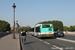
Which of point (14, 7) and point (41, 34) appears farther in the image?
point (14, 7)

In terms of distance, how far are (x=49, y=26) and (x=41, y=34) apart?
2.02 m

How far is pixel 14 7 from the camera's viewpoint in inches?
895

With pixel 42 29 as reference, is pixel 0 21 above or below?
above

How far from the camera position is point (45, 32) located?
69.4ft

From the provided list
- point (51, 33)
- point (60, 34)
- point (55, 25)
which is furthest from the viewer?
point (55, 25)

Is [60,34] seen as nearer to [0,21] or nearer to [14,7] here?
[14,7]

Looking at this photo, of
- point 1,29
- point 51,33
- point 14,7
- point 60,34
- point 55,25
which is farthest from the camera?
point 55,25

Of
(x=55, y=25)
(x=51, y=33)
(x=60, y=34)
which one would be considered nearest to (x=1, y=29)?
(x=55, y=25)

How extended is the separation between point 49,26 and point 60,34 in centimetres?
839

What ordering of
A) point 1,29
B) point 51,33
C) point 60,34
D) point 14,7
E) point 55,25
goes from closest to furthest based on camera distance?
point 51,33 → point 14,7 → point 60,34 → point 1,29 → point 55,25

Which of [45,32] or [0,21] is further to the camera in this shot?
[0,21]

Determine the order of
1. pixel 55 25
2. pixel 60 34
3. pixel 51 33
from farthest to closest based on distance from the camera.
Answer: pixel 55 25 < pixel 60 34 < pixel 51 33

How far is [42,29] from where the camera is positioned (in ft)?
69.5

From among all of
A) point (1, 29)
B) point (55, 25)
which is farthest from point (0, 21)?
point (55, 25)
